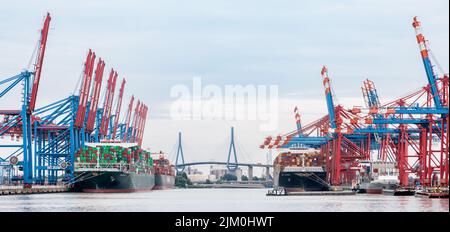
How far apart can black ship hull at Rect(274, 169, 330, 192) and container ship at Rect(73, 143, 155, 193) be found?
67.6 ft

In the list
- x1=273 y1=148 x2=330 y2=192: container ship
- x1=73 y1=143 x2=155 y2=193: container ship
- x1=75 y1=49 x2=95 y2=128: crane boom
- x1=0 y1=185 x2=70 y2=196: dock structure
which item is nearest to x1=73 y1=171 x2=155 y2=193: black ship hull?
x1=73 y1=143 x2=155 y2=193: container ship

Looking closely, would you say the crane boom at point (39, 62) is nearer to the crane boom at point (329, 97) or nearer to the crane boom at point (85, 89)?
the crane boom at point (85, 89)

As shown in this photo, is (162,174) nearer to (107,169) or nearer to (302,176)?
(302,176)

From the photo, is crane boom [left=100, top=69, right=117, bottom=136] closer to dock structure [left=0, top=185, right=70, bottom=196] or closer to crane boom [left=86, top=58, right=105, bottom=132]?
crane boom [left=86, top=58, right=105, bottom=132]

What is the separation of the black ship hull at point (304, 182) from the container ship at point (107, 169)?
2060 cm

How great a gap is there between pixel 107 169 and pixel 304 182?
26.0 meters

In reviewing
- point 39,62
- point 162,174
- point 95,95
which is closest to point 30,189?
point 39,62

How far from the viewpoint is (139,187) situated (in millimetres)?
133750

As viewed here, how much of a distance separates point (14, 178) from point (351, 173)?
57.9 meters

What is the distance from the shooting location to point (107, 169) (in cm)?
12212
